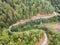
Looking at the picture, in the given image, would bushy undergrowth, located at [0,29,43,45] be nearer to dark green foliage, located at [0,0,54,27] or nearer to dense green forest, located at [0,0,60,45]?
dense green forest, located at [0,0,60,45]

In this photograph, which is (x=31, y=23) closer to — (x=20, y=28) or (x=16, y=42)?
(x=20, y=28)

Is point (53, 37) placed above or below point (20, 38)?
below

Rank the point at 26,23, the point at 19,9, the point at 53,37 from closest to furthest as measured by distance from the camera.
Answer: the point at 53,37 → the point at 26,23 → the point at 19,9

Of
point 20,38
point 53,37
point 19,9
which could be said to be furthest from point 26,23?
point 20,38

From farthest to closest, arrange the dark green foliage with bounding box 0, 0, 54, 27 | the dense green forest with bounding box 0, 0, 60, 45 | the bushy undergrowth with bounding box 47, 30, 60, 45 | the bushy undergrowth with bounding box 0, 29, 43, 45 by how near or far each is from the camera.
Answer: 1. the dark green foliage with bounding box 0, 0, 54, 27
2. the bushy undergrowth with bounding box 47, 30, 60, 45
3. the dense green forest with bounding box 0, 0, 60, 45
4. the bushy undergrowth with bounding box 0, 29, 43, 45

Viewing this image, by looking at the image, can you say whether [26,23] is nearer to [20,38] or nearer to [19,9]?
[19,9]

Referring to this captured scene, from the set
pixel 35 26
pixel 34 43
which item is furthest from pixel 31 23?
A: pixel 34 43

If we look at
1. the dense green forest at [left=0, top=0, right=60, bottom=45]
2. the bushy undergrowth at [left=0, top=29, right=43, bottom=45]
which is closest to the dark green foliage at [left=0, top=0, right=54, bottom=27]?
the dense green forest at [left=0, top=0, right=60, bottom=45]

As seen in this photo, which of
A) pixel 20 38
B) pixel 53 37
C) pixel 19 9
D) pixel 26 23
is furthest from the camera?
pixel 19 9
